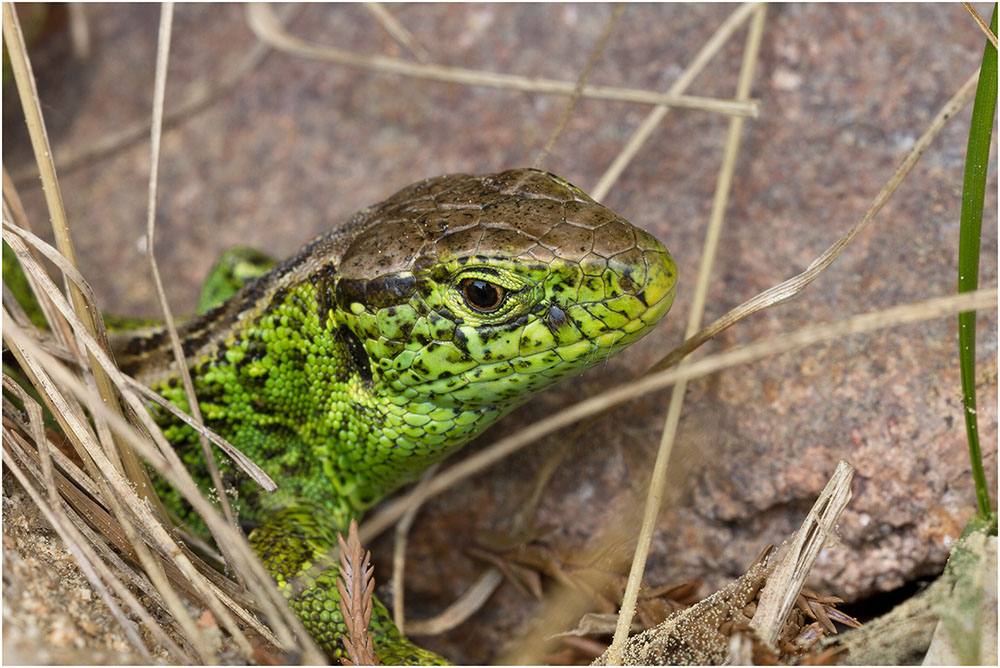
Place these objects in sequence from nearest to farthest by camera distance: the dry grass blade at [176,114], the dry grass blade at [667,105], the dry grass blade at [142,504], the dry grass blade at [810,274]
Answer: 1. the dry grass blade at [142,504]
2. the dry grass blade at [810,274]
3. the dry grass blade at [667,105]
4. the dry grass blade at [176,114]

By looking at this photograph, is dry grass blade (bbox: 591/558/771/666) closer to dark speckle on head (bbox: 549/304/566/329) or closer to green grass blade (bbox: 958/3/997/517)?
green grass blade (bbox: 958/3/997/517)

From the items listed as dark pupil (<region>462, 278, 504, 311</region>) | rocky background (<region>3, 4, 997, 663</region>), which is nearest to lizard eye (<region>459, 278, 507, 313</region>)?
dark pupil (<region>462, 278, 504, 311</region>)

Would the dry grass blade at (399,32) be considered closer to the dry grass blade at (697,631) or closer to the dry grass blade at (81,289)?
the dry grass blade at (81,289)

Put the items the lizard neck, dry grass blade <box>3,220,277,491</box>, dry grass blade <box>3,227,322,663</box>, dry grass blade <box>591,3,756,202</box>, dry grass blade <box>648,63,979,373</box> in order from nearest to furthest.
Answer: dry grass blade <box>3,227,322,663</box> < dry grass blade <box>3,220,277,491</box> < dry grass blade <box>648,63,979,373</box> < the lizard neck < dry grass blade <box>591,3,756,202</box>

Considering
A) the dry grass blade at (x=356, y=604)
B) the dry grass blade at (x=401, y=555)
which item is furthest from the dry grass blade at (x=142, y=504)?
the dry grass blade at (x=401, y=555)

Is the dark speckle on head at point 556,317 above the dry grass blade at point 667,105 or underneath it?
underneath

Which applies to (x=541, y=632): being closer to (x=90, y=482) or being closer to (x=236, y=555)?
(x=236, y=555)
